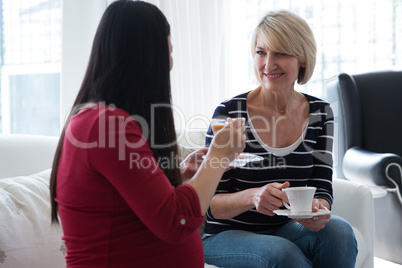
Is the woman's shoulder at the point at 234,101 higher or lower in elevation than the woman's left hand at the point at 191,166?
higher

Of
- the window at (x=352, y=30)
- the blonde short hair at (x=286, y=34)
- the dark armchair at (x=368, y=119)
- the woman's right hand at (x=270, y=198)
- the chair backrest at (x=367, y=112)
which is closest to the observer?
the woman's right hand at (x=270, y=198)

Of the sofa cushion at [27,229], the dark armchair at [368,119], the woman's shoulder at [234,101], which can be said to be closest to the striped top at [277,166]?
the woman's shoulder at [234,101]

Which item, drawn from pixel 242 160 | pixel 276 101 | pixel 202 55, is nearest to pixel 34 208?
pixel 242 160

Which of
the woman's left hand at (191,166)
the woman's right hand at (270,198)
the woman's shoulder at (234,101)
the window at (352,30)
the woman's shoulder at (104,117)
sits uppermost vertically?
the window at (352,30)

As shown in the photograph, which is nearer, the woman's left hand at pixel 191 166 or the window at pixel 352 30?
the woman's left hand at pixel 191 166

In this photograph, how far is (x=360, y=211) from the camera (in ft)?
6.45

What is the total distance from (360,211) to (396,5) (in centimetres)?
198

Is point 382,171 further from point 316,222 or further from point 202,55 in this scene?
point 202,55

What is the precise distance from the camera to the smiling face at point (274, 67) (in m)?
1.82

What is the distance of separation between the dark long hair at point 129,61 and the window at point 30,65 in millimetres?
2221

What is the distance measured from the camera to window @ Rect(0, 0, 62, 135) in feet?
10.2

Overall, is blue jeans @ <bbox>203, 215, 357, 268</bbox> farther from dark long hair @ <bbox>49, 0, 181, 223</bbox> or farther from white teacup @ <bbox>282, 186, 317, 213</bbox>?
dark long hair @ <bbox>49, 0, 181, 223</bbox>

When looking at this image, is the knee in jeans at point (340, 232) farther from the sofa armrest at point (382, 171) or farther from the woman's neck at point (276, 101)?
the sofa armrest at point (382, 171)

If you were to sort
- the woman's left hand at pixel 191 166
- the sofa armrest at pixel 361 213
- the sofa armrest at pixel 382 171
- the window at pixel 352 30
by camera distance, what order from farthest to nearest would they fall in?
1. the window at pixel 352 30
2. the sofa armrest at pixel 382 171
3. the sofa armrest at pixel 361 213
4. the woman's left hand at pixel 191 166
